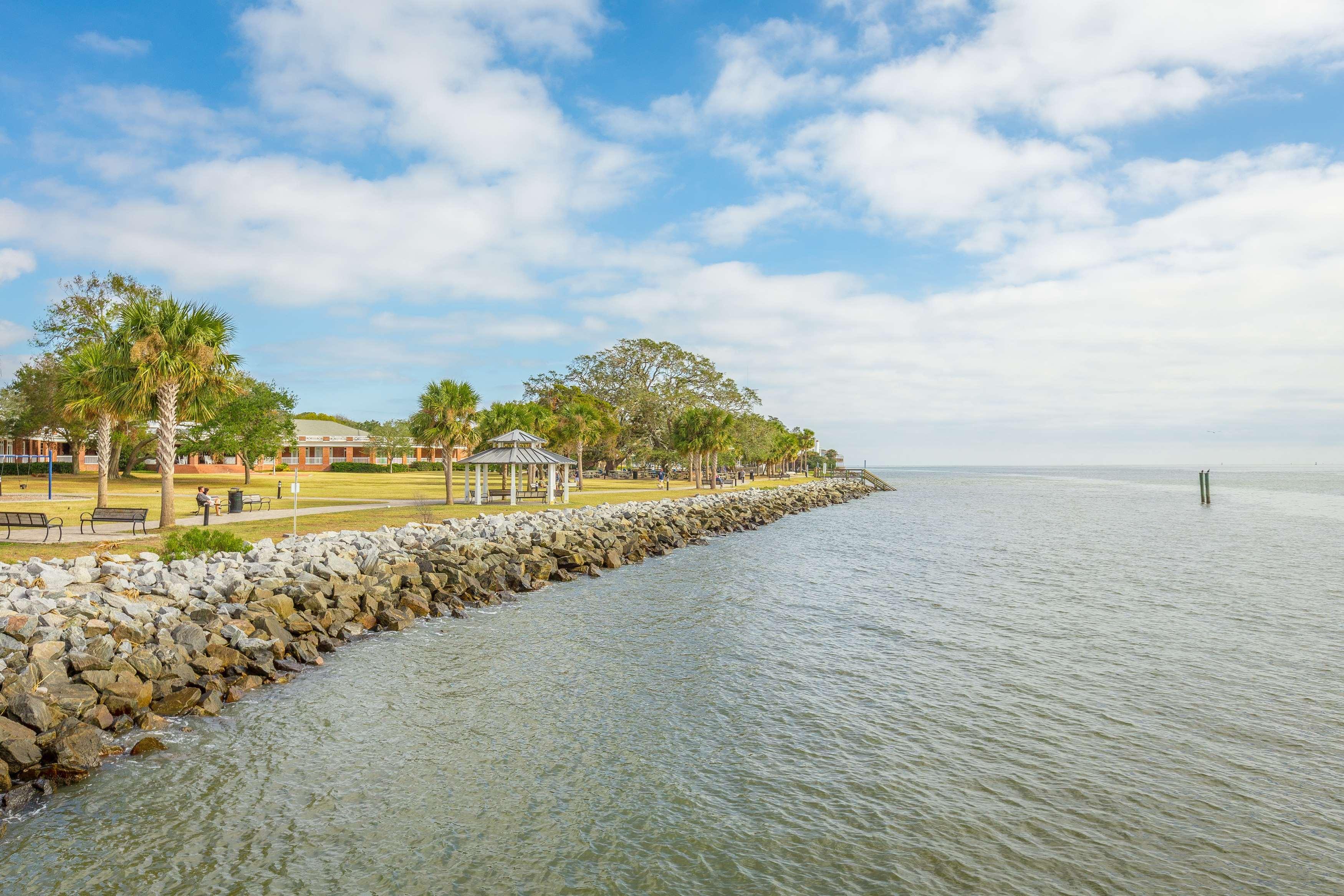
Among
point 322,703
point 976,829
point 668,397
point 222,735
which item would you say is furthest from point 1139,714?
point 668,397

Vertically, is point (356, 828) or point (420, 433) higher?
point (420, 433)

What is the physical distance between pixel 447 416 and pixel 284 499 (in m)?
9.26

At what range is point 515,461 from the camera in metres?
34.4

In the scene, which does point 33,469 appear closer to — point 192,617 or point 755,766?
point 192,617

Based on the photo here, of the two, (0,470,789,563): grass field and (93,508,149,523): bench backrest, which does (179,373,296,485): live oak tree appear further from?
(93,508,149,523): bench backrest

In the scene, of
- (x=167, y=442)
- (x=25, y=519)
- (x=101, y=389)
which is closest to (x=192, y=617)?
(x=25, y=519)

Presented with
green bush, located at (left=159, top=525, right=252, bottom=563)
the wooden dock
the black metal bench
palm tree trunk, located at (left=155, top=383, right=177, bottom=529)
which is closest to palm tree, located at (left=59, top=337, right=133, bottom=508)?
palm tree trunk, located at (left=155, top=383, right=177, bottom=529)

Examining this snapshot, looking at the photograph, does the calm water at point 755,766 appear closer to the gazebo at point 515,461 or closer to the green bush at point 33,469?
the gazebo at point 515,461

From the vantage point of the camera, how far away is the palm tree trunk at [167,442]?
20.6m

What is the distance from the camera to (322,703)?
33.6ft

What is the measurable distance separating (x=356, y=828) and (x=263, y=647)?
5.84 meters

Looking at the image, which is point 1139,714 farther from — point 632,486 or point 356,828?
point 632,486

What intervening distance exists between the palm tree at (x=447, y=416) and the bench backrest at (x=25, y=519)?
1646 centimetres

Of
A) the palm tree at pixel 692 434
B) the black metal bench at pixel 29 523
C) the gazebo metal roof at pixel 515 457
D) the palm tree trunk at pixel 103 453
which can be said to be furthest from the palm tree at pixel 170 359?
the palm tree at pixel 692 434
